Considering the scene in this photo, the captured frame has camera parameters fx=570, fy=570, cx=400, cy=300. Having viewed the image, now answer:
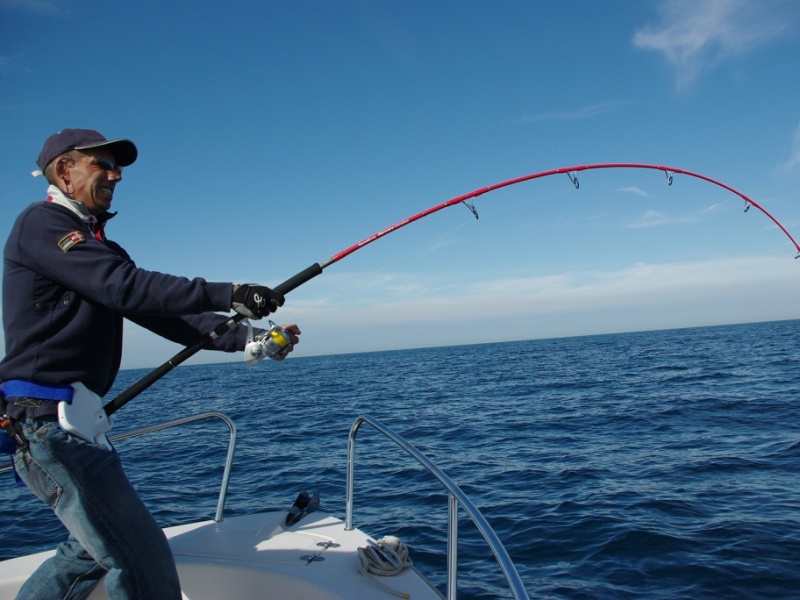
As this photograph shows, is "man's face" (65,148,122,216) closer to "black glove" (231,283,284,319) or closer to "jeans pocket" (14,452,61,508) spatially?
"black glove" (231,283,284,319)

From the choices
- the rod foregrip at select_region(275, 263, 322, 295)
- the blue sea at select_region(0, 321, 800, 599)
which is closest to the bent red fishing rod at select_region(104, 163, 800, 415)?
the rod foregrip at select_region(275, 263, 322, 295)

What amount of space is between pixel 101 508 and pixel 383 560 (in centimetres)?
136

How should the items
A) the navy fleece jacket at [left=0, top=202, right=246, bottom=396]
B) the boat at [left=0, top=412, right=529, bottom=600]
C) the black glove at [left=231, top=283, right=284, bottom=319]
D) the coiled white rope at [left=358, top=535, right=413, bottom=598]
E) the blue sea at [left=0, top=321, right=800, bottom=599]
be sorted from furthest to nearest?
the blue sea at [left=0, top=321, right=800, bottom=599], the coiled white rope at [left=358, top=535, right=413, bottom=598], the boat at [left=0, top=412, right=529, bottom=600], the black glove at [left=231, top=283, right=284, bottom=319], the navy fleece jacket at [left=0, top=202, right=246, bottom=396]

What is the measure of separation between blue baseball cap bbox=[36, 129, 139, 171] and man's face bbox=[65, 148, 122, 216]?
31 millimetres

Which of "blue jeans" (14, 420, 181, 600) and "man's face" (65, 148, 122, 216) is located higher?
"man's face" (65, 148, 122, 216)

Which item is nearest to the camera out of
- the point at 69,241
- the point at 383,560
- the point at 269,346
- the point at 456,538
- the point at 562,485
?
the point at 69,241

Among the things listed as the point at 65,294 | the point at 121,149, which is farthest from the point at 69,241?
the point at 121,149

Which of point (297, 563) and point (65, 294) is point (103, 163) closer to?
point (65, 294)

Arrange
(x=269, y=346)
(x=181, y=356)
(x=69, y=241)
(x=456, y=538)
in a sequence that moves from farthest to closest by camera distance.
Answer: (x=181, y=356) < (x=269, y=346) < (x=456, y=538) < (x=69, y=241)

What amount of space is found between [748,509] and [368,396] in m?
15.6

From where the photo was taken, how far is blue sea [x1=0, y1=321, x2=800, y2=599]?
4812 mm

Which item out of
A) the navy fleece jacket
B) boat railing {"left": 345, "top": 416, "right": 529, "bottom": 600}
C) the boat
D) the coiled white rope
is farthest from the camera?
the coiled white rope

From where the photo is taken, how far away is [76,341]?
75.4 inches

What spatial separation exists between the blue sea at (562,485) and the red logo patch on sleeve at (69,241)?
4.00m
